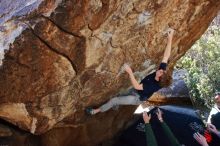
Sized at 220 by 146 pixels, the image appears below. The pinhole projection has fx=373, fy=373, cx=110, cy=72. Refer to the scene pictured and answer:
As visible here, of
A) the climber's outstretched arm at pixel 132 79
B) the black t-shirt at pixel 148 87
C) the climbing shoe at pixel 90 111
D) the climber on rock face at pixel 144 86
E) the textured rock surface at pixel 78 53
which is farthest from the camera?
the climbing shoe at pixel 90 111

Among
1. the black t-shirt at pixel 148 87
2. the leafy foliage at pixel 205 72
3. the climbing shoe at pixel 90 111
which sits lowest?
the black t-shirt at pixel 148 87

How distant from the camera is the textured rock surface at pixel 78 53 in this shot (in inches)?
261

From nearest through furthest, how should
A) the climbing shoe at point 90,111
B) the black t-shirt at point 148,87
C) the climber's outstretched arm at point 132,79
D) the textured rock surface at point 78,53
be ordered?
the textured rock surface at point 78,53 < the climber's outstretched arm at point 132,79 < the black t-shirt at point 148,87 < the climbing shoe at point 90,111

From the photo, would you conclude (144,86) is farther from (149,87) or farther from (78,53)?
(78,53)

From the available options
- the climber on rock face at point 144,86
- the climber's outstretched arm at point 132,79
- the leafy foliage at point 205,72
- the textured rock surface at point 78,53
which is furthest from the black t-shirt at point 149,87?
the leafy foliage at point 205,72

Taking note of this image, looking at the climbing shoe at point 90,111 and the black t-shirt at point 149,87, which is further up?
the climbing shoe at point 90,111

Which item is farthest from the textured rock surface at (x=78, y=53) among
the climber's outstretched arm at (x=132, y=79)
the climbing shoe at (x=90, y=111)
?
Result: the climber's outstretched arm at (x=132, y=79)

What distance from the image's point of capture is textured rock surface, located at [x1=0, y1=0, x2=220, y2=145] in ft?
21.7

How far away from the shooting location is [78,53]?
23.4 feet

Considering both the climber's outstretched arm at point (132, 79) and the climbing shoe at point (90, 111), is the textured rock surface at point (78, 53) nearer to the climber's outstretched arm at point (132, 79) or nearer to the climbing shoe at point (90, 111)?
the climbing shoe at point (90, 111)

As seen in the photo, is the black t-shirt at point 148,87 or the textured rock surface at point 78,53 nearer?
the textured rock surface at point 78,53

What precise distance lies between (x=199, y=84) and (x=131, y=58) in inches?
272

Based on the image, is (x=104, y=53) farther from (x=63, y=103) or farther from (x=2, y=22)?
(x=2, y=22)

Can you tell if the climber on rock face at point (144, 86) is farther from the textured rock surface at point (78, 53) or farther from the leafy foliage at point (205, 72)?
the leafy foliage at point (205, 72)
